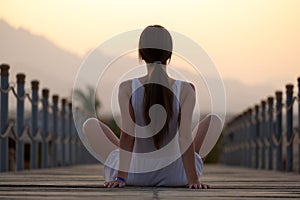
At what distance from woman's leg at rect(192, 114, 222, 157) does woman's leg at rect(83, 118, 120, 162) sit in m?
0.66

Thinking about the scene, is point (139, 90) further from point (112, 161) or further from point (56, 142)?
point (56, 142)

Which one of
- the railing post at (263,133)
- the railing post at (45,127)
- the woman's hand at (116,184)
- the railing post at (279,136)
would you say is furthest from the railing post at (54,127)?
the woman's hand at (116,184)

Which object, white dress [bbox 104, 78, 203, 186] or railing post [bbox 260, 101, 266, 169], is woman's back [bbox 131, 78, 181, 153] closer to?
white dress [bbox 104, 78, 203, 186]

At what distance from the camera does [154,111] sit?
6406mm

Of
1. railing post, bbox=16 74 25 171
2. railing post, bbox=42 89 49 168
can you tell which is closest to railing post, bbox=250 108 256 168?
railing post, bbox=42 89 49 168

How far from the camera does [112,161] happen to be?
6.88m

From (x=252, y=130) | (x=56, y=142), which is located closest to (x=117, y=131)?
(x=252, y=130)

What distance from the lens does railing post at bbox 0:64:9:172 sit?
12.5 m

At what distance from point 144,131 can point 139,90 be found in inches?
12.9

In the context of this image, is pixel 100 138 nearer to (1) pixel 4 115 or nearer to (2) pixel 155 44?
(2) pixel 155 44

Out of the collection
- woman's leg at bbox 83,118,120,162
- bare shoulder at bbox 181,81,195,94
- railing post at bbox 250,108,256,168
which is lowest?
railing post at bbox 250,108,256,168

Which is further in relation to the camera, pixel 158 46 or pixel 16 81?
pixel 16 81

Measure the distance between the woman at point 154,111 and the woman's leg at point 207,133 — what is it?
38cm

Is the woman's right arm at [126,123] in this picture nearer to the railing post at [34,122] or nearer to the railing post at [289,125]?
the railing post at [289,125]
